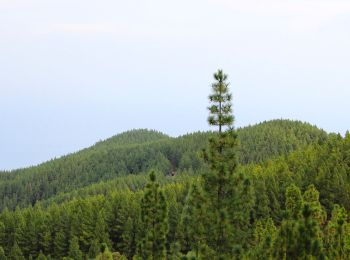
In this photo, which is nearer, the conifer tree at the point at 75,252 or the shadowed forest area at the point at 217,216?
the shadowed forest area at the point at 217,216

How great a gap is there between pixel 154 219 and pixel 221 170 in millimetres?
14386

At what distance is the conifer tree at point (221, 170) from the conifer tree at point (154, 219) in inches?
460

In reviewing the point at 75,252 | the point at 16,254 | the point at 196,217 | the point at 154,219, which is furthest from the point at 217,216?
the point at 16,254

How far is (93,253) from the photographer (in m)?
106

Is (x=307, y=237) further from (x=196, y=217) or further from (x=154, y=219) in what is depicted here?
(x=154, y=219)

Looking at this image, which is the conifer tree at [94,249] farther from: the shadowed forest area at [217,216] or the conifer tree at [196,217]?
the conifer tree at [196,217]

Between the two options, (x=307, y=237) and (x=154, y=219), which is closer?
(x=307, y=237)

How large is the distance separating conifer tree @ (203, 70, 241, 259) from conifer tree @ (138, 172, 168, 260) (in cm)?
1169

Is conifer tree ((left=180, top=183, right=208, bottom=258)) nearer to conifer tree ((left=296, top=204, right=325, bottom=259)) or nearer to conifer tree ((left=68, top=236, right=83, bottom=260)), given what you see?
conifer tree ((left=296, top=204, right=325, bottom=259))

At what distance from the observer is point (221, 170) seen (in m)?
27.0

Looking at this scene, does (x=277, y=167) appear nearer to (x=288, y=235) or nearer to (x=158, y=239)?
(x=158, y=239)

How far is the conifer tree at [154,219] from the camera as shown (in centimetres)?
3912

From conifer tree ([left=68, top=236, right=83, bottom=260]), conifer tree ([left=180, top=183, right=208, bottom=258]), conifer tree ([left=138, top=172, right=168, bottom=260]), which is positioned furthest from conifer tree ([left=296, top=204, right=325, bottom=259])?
conifer tree ([left=68, top=236, right=83, bottom=260])

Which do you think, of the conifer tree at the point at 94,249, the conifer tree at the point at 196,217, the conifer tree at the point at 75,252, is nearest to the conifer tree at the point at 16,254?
the conifer tree at the point at 75,252
